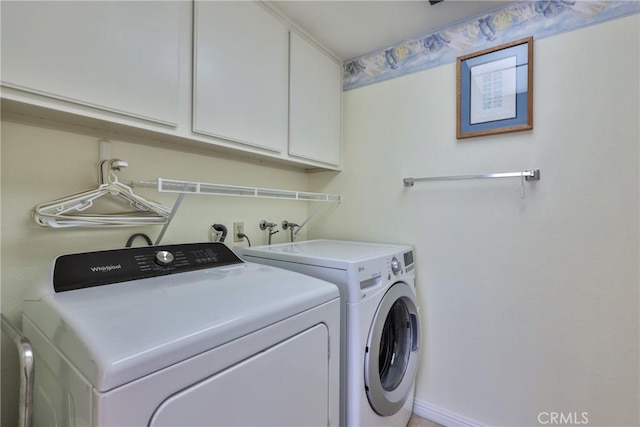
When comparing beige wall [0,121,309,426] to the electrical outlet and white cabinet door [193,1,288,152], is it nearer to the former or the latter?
the electrical outlet

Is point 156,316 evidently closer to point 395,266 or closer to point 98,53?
point 98,53

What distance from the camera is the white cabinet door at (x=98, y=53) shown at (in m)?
0.84

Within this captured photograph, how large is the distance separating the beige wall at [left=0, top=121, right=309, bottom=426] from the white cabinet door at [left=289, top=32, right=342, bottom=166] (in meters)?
0.59

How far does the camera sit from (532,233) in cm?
152

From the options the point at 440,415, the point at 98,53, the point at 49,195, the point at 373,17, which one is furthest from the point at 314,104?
the point at 440,415

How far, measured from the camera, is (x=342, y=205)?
7.22ft

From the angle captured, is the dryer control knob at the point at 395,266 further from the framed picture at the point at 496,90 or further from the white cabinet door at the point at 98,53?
the white cabinet door at the point at 98,53

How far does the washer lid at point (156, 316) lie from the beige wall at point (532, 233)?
105 cm

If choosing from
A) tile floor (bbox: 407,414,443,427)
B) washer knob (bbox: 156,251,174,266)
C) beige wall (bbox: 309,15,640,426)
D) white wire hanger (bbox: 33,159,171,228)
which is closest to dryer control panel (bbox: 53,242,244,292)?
washer knob (bbox: 156,251,174,266)

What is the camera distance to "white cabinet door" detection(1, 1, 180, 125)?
0.84 metres

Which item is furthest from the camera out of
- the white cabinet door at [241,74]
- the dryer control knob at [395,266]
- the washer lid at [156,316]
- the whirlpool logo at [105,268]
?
the dryer control knob at [395,266]

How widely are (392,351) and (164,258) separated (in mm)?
1280

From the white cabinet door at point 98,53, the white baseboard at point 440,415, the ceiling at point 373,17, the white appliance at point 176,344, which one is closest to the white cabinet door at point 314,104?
the ceiling at point 373,17

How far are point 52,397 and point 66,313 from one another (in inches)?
8.7
